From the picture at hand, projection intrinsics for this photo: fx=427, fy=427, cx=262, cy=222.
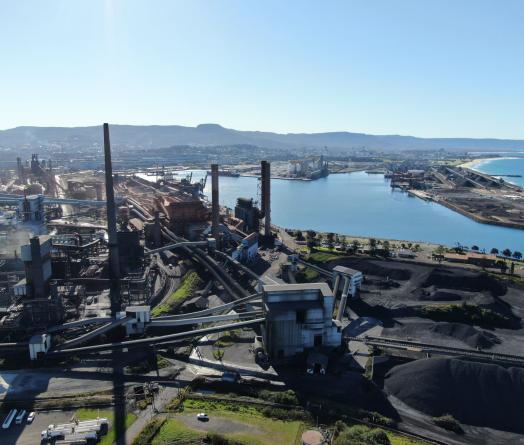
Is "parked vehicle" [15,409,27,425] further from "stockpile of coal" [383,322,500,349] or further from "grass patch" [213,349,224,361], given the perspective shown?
"stockpile of coal" [383,322,500,349]

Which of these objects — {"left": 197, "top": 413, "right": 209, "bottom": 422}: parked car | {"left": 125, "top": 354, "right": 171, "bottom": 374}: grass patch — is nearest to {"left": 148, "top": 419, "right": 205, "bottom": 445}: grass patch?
A: {"left": 197, "top": 413, "right": 209, "bottom": 422}: parked car

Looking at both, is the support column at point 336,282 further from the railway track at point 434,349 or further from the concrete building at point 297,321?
the concrete building at point 297,321

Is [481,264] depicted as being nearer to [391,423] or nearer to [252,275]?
[252,275]

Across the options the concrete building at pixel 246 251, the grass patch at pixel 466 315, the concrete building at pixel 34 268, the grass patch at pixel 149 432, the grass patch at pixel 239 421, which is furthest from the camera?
the concrete building at pixel 246 251

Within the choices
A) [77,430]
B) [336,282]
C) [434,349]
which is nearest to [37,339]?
Answer: [77,430]

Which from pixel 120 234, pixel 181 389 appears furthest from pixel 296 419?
pixel 120 234

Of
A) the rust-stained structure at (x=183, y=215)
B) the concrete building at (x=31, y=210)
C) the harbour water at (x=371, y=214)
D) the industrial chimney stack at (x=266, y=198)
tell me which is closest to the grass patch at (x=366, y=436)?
the industrial chimney stack at (x=266, y=198)
